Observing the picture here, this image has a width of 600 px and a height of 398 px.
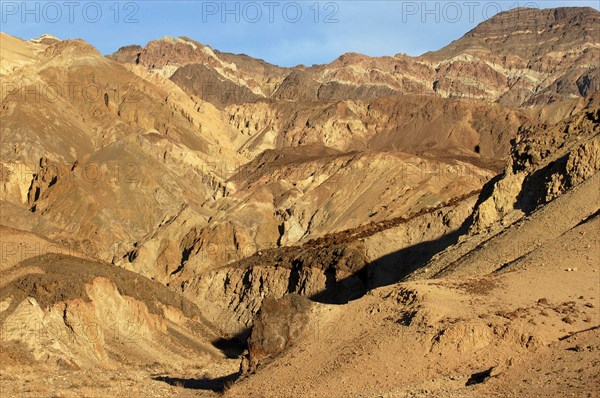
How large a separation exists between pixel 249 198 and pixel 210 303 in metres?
38.5

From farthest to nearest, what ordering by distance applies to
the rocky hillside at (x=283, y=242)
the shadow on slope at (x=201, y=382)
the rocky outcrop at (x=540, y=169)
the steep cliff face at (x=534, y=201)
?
1. the rocky outcrop at (x=540, y=169)
2. the steep cliff face at (x=534, y=201)
3. the shadow on slope at (x=201, y=382)
4. the rocky hillside at (x=283, y=242)

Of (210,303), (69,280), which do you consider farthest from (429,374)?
(210,303)

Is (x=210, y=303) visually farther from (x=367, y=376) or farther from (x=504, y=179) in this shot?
(x=367, y=376)

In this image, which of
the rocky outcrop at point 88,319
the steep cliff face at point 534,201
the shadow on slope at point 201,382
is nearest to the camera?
the shadow on slope at point 201,382

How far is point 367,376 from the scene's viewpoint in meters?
25.5

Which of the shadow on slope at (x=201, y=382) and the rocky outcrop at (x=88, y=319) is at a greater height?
the rocky outcrop at (x=88, y=319)

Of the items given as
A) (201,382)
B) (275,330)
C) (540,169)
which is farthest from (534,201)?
(275,330)

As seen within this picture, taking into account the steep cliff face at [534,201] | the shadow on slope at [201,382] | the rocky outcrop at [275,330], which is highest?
the steep cliff face at [534,201]

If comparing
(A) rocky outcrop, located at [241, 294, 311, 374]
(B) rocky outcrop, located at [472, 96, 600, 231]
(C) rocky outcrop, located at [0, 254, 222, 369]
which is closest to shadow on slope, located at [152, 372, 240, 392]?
(A) rocky outcrop, located at [241, 294, 311, 374]

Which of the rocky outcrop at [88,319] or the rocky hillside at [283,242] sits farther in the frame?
the rocky outcrop at [88,319]

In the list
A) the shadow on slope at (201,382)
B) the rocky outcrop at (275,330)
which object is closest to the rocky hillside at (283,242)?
the rocky outcrop at (275,330)

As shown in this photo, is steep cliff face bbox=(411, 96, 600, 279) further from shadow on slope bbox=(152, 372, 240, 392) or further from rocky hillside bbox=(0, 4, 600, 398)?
shadow on slope bbox=(152, 372, 240, 392)

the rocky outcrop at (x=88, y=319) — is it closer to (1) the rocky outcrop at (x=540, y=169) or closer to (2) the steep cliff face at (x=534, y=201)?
(2) the steep cliff face at (x=534, y=201)

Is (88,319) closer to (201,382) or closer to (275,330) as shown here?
(201,382)
